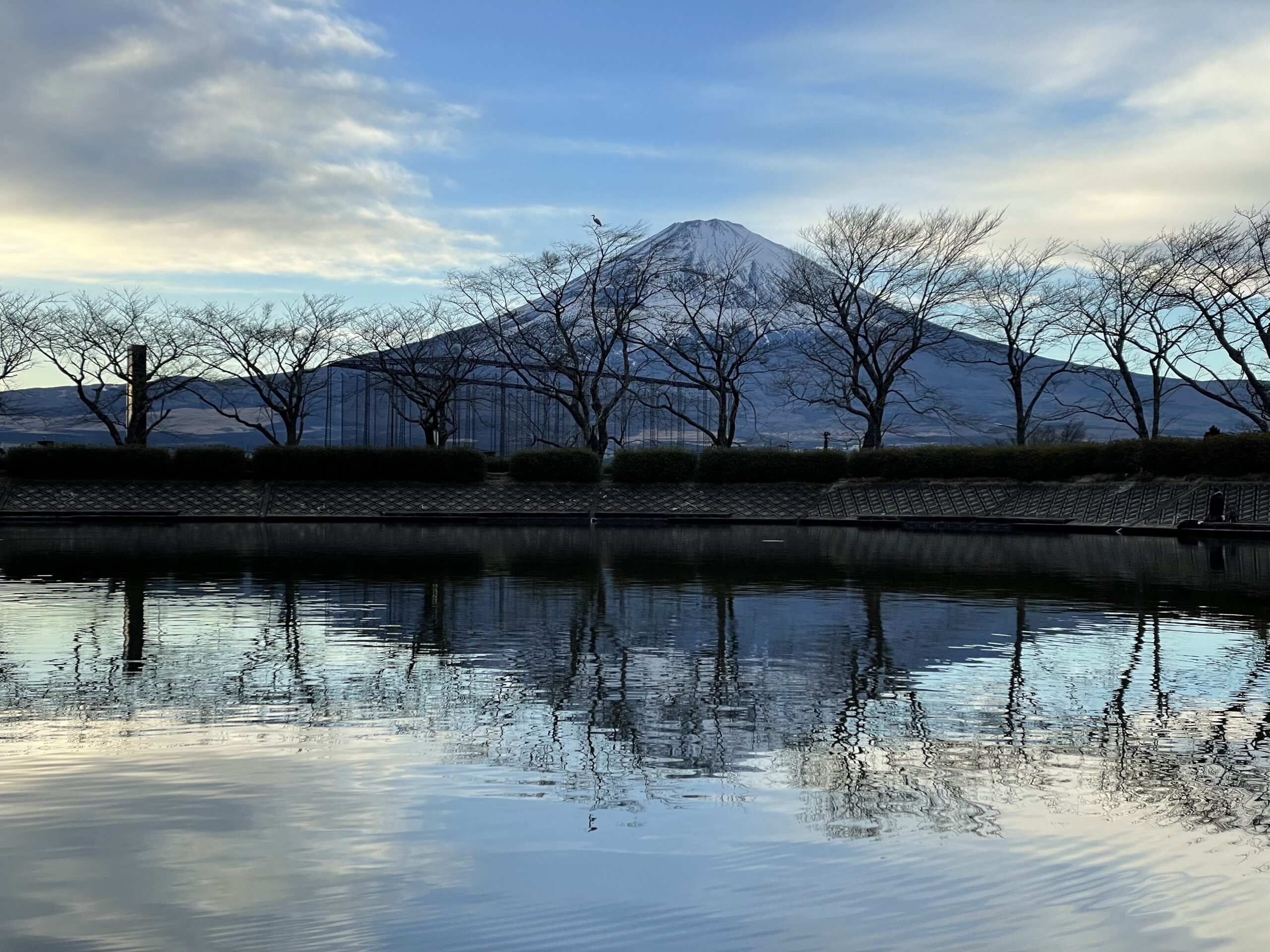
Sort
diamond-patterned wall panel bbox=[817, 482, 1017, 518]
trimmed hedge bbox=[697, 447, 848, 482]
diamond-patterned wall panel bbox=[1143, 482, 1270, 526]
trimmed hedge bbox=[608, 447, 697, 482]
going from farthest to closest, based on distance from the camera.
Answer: trimmed hedge bbox=[697, 447, 848, 482] < trimmed hedge bbox=[608, 447, 697, 482] < diamond-patterned wall panel bbox=[817, 482, 1017, 518] < diamond-patterned wall panel bbox=[1143, 482, 1270, 526]

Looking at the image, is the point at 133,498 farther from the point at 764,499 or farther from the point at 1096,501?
the point at 1096,501

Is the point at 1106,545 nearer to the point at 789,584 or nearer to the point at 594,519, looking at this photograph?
the point at 789,584

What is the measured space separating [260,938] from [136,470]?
3388 cm

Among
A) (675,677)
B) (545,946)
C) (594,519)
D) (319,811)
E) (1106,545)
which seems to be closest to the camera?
(545,946)

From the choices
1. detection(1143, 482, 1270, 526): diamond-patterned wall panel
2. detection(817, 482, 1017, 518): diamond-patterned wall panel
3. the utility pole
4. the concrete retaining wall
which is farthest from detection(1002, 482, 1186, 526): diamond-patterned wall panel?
the utility pole

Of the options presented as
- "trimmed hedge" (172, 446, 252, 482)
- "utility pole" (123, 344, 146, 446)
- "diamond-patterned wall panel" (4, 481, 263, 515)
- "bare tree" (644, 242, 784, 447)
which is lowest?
"diamond-patterned wall panel" (4, 481, 263, 515)

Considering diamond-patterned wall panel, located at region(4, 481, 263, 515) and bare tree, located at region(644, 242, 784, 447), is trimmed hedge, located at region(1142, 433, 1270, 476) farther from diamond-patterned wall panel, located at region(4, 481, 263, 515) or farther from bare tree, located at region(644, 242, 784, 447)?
diamond-patterned wall panel, located at region(4, 481, 263, 515)

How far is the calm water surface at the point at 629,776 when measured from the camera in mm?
4039

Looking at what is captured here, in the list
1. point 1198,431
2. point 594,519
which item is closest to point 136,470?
point 594,519

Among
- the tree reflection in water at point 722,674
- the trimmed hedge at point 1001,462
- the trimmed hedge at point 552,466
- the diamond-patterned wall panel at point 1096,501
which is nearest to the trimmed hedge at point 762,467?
the trimmed hedge at point 1001,462

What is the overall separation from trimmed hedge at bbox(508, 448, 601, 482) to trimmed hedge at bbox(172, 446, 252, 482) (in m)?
8.08

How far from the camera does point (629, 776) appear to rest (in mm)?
5812

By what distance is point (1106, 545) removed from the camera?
80.0 feet

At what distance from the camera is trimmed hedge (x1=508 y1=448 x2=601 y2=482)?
36.5 metres
